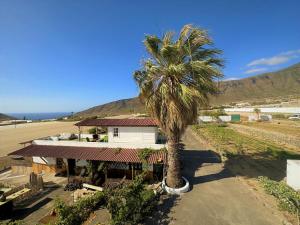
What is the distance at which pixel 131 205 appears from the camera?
1118 cm

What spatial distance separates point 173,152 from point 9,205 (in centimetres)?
1176

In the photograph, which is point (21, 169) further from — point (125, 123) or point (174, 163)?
point (174, 163)

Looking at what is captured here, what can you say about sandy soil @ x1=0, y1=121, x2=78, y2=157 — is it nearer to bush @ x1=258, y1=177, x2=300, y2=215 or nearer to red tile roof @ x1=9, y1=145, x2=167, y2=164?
red tile roof @ x1=9, y1=145, x2=167, y2=164

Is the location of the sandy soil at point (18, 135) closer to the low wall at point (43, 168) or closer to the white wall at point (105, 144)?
the low wall at point (43, 168)

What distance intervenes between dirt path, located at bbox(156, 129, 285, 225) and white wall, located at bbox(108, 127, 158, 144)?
4746 millimetres

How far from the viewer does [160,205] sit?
13.3 m

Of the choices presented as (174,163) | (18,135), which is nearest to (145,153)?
(174,163)

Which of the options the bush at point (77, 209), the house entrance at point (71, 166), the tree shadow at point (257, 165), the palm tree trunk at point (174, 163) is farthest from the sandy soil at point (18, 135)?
the tree shadow at point (257, 165)

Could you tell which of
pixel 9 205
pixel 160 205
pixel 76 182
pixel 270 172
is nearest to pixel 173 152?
pixel 160 205

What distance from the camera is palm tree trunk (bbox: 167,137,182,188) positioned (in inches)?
576

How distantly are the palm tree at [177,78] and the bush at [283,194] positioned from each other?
7.00m

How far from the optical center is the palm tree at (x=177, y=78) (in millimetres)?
13328

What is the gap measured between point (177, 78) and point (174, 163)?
603 centimetres

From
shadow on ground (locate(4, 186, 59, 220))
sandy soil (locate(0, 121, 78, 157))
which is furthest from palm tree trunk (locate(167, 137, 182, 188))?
sandy soil (locate(0, 121, 78, 157))
